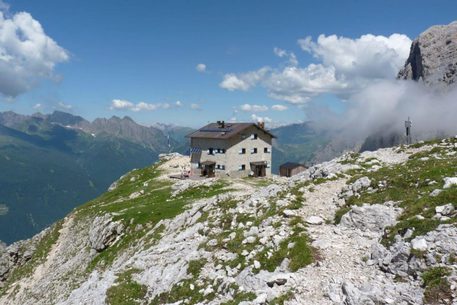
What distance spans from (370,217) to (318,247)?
3.73 meters

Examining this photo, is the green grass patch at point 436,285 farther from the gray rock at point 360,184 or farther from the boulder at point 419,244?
the gray rock at point 360,184

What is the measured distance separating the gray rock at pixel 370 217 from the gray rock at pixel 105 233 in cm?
2901

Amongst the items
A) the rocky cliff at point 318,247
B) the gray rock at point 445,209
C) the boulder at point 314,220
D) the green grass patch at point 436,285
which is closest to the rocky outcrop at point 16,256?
the rocky cliff at point 318,247

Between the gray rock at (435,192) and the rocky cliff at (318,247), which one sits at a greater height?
the gray rock at (435,192)

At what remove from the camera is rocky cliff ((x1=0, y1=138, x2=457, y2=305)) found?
46.5ft

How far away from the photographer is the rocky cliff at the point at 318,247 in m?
14.2

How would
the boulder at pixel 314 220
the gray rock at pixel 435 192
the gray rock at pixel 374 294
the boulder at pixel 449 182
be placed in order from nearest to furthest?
the gray rock at pixel 374 294 → the gray rock at pixel 435 192 → the boulder at pixel 449 182 → the boulder at pixel 314 220

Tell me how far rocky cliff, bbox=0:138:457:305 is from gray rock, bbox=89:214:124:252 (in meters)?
4.39

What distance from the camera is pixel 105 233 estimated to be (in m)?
42.4

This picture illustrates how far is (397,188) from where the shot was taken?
21.4m

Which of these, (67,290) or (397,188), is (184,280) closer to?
(397,188)

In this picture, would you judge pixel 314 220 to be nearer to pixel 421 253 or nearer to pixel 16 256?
pixel 421 253

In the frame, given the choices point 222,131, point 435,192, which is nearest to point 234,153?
point 222,131

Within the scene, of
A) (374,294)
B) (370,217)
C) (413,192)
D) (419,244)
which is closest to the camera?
(374,294)
